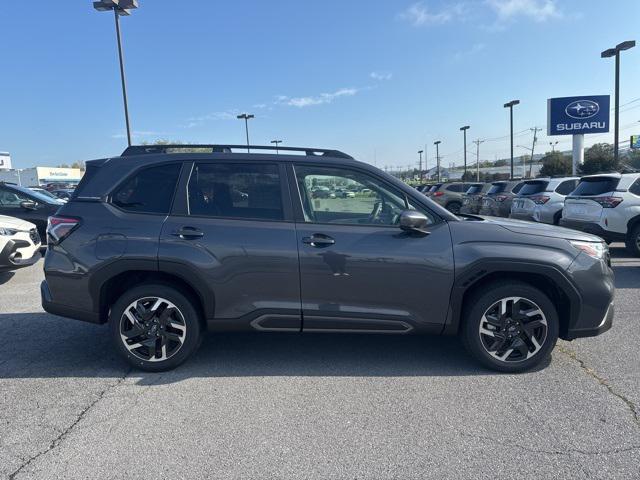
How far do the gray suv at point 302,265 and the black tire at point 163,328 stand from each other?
0.01 meters

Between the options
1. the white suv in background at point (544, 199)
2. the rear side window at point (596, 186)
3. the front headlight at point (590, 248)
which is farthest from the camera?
the white suv in background at point (544, 199)

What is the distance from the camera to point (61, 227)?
382cm

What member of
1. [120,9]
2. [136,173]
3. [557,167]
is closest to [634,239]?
[136,173]

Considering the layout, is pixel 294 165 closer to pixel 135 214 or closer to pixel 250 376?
pixel 135 214

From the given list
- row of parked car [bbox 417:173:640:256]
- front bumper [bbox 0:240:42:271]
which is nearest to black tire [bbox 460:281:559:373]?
row of parked car [bbox 417:173:640:256]

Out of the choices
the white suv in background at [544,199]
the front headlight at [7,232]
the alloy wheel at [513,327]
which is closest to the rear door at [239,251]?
the alloy wheel at [513,327]

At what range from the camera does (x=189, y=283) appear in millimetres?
3734

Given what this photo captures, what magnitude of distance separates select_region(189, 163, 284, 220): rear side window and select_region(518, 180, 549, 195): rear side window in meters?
10.4

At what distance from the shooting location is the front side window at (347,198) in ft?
12.4

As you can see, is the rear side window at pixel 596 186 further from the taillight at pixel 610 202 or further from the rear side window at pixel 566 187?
the rear side window at pixel 566 187

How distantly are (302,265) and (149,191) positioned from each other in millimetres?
1497

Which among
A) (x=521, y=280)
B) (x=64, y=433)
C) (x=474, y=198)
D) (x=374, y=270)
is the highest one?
(x=474, y=198)

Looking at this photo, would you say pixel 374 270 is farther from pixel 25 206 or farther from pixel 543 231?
pixel 25 206

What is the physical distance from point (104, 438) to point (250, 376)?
120 cm
